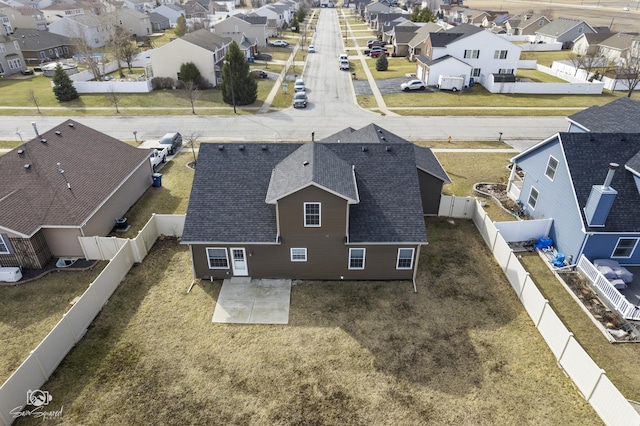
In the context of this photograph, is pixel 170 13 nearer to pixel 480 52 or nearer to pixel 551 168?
pixel 480 52

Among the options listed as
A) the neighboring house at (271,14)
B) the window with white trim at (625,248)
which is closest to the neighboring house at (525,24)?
the neighboring house at (271,14)

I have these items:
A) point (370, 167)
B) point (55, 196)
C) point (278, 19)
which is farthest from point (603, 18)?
point (55, 196)

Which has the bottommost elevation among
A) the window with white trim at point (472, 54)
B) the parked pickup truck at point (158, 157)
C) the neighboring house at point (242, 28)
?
the parked pickup truck at point (158, 157)

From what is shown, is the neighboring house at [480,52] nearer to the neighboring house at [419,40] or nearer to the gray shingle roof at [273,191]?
the neighboring house at [419,40]

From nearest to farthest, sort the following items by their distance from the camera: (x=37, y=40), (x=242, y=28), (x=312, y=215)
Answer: (x=312, y=215), (x=37, y=40), (x=242, y=28)

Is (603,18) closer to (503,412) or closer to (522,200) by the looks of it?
(522,200)

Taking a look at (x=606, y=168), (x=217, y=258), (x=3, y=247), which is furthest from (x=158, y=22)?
(x=606, y=168)
